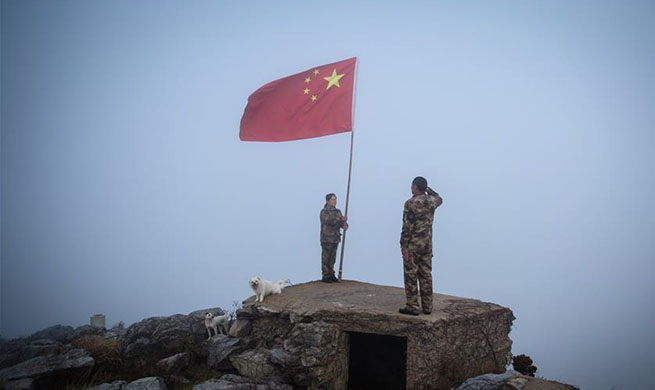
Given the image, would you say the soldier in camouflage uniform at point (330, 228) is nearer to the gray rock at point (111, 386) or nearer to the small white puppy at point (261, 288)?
the small white puppy at point (261, 288)

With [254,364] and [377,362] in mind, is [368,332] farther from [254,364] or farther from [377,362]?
[377,362]

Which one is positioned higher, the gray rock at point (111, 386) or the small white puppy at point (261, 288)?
the small white puppy at point (261, 288)

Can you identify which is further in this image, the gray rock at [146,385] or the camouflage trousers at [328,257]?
the camouflage trousers at [328,257]

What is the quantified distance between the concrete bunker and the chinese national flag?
203 inches

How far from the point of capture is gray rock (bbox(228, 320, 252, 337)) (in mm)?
10125

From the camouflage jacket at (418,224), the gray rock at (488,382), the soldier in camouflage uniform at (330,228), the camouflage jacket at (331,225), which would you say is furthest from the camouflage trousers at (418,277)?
the camouflage jacket at (331,225)

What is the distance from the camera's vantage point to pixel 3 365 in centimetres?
958

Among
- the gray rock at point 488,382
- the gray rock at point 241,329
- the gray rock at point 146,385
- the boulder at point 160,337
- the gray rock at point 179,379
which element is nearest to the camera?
the gray rock at point 488,382

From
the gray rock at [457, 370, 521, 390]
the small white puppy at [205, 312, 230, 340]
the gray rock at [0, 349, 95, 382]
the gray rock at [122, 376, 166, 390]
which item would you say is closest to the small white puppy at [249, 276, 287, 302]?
the small white puppy at [205, 312, 230, 340]

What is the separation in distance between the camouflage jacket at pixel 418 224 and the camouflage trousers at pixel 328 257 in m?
4.47

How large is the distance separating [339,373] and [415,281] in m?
2.84

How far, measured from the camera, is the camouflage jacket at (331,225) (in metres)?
12.2

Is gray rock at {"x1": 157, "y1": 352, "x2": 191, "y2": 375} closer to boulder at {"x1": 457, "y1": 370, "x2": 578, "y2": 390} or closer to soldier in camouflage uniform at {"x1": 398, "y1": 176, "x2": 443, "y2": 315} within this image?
soldier in camouflage uniform at {"x1": 398, "y1": 176, "x2": 443, "y2": 315}

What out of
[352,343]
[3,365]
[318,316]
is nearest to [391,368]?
[352,343]
